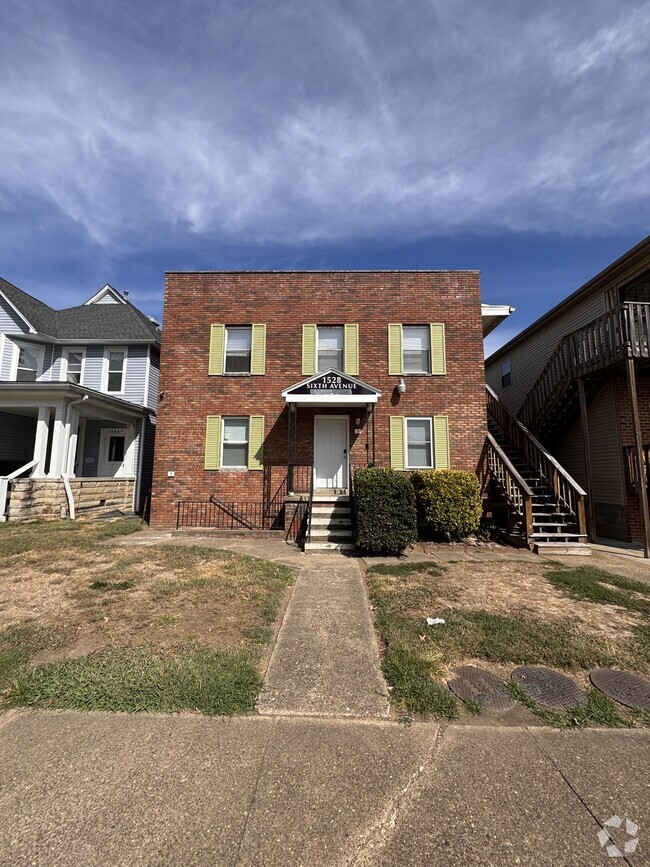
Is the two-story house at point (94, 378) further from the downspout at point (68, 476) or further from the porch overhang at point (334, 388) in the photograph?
the porch overhang at point (334, 388)

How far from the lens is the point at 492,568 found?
22.4 ft

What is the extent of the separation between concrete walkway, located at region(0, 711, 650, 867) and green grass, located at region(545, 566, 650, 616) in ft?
9.71

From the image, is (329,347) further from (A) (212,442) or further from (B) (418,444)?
(A) (212,442)

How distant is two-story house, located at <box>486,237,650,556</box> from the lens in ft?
30.5

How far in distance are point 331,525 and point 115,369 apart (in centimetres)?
1199

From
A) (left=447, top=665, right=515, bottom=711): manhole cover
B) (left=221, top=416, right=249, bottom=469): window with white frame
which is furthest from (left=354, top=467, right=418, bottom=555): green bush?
(left=221, top=416, right=249, bottom=469): window with white frame

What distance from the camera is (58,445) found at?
12055 millimetres

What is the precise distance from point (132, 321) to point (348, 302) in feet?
34.3

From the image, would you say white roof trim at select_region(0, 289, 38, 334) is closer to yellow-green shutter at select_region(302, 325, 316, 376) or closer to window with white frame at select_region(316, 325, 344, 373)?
yellow-green shutter at select_region(302, 325, 316, 376)

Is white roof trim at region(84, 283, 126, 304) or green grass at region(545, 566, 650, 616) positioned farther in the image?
white roof trim at region(84, 283, 126, 304)

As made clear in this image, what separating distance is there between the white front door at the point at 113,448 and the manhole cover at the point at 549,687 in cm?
1519

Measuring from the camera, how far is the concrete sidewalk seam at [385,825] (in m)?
1.69

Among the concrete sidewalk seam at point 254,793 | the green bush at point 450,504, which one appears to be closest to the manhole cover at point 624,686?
the concrete sidewalk seam at point 254,793

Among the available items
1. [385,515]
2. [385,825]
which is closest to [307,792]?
[385,825]
